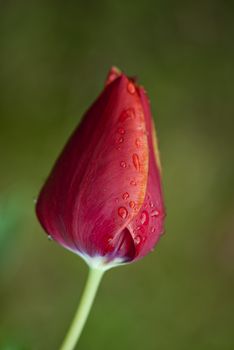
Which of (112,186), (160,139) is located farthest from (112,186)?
(160,139)

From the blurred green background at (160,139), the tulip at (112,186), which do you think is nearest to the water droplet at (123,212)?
the tulip at (112,186)

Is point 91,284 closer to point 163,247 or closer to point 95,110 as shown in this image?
point 95,110

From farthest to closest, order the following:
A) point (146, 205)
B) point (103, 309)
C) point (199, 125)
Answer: point (199, 125) → point (103, 309) → point (146, 205)

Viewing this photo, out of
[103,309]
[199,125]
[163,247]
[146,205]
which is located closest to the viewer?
[146,205]

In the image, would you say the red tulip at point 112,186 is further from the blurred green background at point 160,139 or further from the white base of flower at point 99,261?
the blurred green background at point 160,139

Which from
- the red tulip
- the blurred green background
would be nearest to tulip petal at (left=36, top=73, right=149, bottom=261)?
the red tulip

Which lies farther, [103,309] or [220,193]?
[220,193]

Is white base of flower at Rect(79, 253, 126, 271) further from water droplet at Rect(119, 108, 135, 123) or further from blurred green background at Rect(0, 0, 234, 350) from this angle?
blurred green background at Rect(0, 0, 234, 350)

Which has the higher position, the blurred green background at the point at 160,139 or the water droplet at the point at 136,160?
the blurred green background at the point at 160,139

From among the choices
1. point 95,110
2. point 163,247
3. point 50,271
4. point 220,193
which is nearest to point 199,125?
point 220,193
